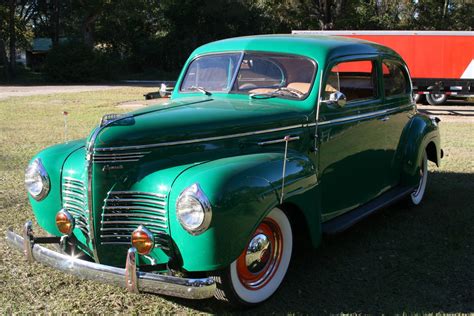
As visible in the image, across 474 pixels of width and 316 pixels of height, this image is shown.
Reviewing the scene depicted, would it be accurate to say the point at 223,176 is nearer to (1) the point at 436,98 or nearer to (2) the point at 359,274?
(2) the point at 359,274

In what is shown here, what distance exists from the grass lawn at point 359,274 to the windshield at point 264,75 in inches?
56.0

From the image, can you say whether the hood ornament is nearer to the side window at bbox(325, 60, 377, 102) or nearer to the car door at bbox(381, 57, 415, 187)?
the side window at bbox(325, 60, 377, 102)

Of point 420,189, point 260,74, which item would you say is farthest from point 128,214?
point 420,189

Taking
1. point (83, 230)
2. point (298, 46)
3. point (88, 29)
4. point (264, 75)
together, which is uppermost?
point (88, 29)

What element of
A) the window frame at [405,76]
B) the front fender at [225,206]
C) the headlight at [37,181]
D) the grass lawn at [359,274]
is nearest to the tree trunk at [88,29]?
the grass lawn at [359,274]

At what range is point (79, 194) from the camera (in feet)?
10.9

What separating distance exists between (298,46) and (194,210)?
207 centimetres

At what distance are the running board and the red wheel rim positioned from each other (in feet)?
1.85

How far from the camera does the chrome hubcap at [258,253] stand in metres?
3.25

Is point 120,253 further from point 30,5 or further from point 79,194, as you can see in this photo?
point 30,5

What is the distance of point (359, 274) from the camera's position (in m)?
3.96

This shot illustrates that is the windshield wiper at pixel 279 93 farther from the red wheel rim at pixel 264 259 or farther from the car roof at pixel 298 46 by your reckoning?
the red wheel rim at pixel 264 259

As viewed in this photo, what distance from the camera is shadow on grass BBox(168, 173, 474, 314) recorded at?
3.46m

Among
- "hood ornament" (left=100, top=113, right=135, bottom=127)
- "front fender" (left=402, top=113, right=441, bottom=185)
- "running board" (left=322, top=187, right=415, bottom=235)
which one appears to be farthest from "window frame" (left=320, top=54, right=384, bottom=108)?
"hood ornament" (left=100, top=113, right=135, bottom=127)
